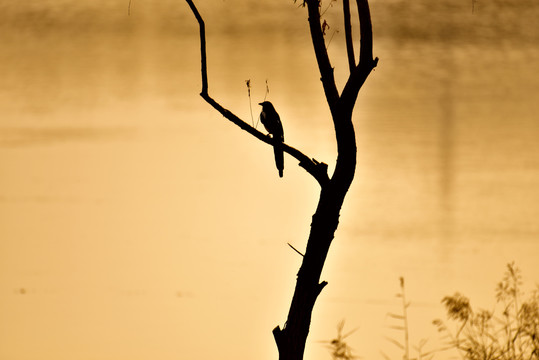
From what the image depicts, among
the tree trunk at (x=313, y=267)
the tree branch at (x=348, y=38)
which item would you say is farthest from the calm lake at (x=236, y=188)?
the tree branch at (x=348, y=38)

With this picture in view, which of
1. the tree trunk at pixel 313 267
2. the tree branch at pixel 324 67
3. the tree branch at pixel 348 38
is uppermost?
the tree branch at pixel 348 38

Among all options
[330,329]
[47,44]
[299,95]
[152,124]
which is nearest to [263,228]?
[330,329]

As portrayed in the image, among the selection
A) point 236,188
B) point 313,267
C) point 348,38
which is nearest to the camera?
point 313,267

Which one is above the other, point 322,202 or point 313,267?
point 322,202

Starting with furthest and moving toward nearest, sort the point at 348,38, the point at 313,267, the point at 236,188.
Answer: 1. the point at 236,188
2. the point at 348,38
3. the point at 313,267

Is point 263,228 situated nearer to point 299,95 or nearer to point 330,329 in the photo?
point 330,329

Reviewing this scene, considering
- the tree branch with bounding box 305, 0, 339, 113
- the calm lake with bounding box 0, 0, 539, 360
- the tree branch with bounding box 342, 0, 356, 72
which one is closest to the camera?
the tree branch with bounding box 305, 0, 339, 113

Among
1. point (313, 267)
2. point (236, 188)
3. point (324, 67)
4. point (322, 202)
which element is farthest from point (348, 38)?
point (236, 188)

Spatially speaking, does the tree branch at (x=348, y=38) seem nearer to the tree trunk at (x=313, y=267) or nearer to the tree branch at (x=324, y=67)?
the tree branch at (x=324, y=67)

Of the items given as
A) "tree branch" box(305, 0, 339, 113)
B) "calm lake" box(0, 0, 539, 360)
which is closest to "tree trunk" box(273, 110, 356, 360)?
"tree branch" box(305, 0, 339, 113)

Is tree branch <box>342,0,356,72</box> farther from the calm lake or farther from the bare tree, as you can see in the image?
the calm lake

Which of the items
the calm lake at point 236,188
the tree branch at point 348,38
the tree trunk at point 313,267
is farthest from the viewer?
the calm lake at point 236,188

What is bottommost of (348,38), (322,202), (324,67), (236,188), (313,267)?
(313,267)

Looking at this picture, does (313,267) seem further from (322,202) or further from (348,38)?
(348,38)
